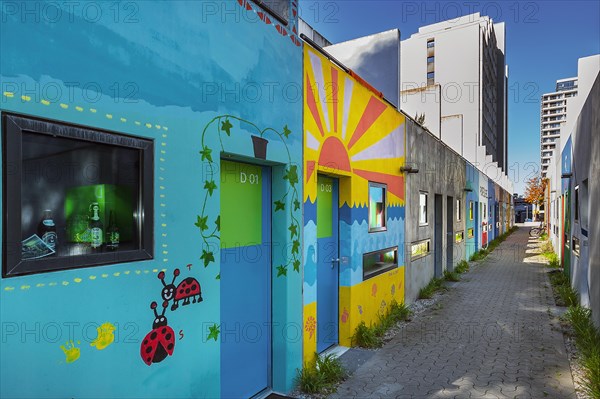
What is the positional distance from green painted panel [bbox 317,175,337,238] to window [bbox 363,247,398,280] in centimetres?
94

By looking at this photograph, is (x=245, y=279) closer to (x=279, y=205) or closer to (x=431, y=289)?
(x=279, y=205)

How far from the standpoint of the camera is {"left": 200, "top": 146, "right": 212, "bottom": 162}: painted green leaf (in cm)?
316

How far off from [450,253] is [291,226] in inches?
388

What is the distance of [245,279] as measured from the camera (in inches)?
157

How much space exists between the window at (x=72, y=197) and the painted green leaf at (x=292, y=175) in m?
1.79

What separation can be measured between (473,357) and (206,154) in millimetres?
4592

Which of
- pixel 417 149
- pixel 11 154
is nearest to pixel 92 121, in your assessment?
pixel 11 154

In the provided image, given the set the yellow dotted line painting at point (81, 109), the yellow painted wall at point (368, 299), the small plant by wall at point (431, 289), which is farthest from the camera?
the small plant by wall at point (431, 289)

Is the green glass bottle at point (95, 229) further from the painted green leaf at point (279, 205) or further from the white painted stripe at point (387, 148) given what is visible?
the white painted stripe at point (387, 148)

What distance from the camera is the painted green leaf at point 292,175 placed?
429 centimetres

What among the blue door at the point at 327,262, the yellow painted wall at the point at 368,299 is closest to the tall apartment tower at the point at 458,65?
the yellow painted wall at the point at 368,299

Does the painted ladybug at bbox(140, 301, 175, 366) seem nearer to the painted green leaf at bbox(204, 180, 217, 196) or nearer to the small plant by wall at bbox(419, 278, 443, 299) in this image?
the painted green leaf at bbox(204, 180, 217, 196)

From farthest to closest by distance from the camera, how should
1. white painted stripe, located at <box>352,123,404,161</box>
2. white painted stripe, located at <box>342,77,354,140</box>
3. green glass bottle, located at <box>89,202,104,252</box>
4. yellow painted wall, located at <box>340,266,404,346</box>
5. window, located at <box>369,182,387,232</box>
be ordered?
window, located at <box>369,182,387,232</box>
white painted stripe, located at <box>352,123,404,161</box>
yellow painted wall, located at <box>340,266,404,346</box>
white painted stripe, located at <box>342,77,354,140</box>
green glass bottle, located at <box>89,202,104,252</box>

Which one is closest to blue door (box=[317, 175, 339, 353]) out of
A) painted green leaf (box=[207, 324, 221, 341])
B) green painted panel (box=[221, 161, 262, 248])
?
green painted panel (box=[221, 161, 262, 248])
